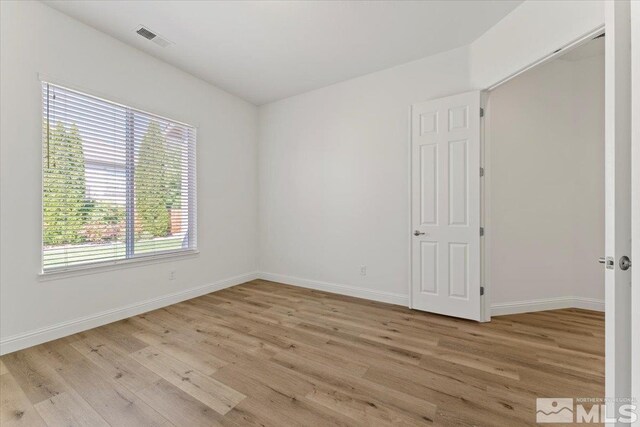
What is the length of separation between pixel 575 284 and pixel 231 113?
212 inches

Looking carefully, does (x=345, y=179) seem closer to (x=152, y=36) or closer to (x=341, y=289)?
(x=341, y=289)

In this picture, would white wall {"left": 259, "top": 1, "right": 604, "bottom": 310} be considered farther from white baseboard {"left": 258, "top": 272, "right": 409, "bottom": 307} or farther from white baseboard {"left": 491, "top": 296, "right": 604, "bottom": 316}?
white baseboard {"left": 491, "top": 296, "right": 604, "bottom": 316}

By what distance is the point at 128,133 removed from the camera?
9.91 feet

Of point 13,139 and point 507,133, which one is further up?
point 507,133

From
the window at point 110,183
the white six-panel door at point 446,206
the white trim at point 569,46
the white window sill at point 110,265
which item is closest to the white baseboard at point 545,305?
the white six-panel door at point 446,206

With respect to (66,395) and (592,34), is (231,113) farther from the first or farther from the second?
(592,34)

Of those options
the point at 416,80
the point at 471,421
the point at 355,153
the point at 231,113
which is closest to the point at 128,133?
the point at 231,113

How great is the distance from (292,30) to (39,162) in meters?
2.75

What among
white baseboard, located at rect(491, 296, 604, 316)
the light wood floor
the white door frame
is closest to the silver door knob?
the white door frame

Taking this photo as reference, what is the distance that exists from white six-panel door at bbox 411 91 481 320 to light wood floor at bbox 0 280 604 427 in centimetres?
28

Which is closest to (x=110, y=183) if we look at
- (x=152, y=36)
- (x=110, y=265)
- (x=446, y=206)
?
(x=110, y=265)

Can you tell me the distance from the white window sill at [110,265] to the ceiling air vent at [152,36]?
251 cm

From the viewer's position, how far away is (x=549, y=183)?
316cm

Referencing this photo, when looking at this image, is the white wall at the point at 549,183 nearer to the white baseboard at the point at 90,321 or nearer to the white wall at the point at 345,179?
the white wall at the point at 345,179
